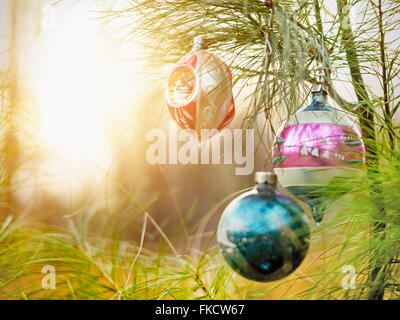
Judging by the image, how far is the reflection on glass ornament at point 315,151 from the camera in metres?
0.30

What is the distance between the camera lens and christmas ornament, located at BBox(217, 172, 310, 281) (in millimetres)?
264

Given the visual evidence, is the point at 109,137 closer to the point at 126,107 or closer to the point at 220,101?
the point at 126,107

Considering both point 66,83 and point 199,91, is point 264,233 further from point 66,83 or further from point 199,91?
point 66,83

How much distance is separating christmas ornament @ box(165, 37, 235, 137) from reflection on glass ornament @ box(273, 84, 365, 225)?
6 centimetres

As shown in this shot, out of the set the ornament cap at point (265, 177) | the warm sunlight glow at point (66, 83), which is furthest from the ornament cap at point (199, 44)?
the warm sunlight glow at point (66, 83)

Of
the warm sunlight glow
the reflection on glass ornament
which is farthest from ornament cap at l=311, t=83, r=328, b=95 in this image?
the warm sunlight glow

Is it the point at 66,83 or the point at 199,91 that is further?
the point at 66,83

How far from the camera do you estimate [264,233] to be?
10.3 inches

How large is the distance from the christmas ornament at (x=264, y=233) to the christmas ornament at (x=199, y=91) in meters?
0.08

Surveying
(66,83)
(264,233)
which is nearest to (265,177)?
(264,233)

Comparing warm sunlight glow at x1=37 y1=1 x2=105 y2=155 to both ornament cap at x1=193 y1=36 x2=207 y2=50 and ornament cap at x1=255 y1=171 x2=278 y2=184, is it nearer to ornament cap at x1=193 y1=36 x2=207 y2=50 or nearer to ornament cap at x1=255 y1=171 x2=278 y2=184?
ornament cap at x1=193 y1=36 x2=207 y2=50

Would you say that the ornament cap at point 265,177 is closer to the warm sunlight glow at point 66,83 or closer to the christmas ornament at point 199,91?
the christmas ornament at point 199,91

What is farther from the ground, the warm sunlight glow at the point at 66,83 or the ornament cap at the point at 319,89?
the warm sunlight glow at the point at 66,83

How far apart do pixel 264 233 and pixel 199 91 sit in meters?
0.13
